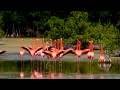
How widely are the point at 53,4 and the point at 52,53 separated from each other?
14505mm

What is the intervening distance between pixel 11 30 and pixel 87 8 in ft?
231

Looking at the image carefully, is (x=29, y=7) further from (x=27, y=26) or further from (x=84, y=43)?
(x=27, y=26)

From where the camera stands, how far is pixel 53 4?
22.3 feet

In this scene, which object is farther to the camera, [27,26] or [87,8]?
[27,26]

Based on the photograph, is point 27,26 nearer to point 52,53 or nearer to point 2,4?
point 52,53

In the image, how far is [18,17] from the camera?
71.3 meters
